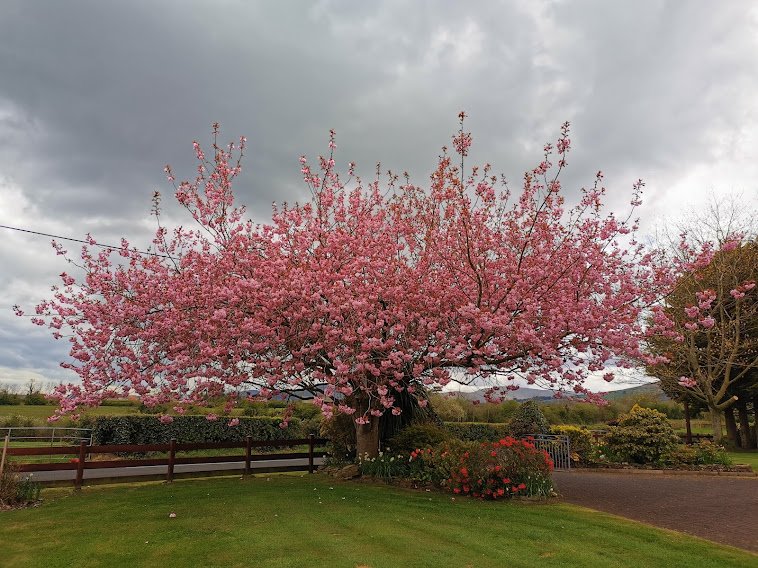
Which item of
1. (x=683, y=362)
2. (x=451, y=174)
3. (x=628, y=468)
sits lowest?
(x=628, y=468)

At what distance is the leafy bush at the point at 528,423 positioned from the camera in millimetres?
22438

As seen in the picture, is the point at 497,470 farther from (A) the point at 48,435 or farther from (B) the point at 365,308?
(A) the point at 48,435

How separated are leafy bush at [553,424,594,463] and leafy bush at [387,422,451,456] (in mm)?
8959

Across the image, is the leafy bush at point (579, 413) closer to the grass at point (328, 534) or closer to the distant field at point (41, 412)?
the grass at point (328, 534)

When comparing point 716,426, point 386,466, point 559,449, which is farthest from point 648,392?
point 386,466

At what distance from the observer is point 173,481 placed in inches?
591

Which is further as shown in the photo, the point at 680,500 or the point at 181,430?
the point at 181,430

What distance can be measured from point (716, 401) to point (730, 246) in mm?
18905

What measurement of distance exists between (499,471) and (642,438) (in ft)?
34.1

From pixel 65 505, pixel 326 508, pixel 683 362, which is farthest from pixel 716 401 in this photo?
pixel 65 505

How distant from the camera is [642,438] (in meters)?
19.8

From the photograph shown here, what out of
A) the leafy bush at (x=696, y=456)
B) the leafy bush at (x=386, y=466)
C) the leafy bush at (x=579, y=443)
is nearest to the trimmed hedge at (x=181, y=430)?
the leafy bush at (x=386, y=466)

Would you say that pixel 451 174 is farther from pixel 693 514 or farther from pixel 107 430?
pixel 107 430

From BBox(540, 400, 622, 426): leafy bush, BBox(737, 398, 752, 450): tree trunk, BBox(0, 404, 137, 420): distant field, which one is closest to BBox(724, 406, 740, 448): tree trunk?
BBox(737, 398, 752, 450): tree trunk
